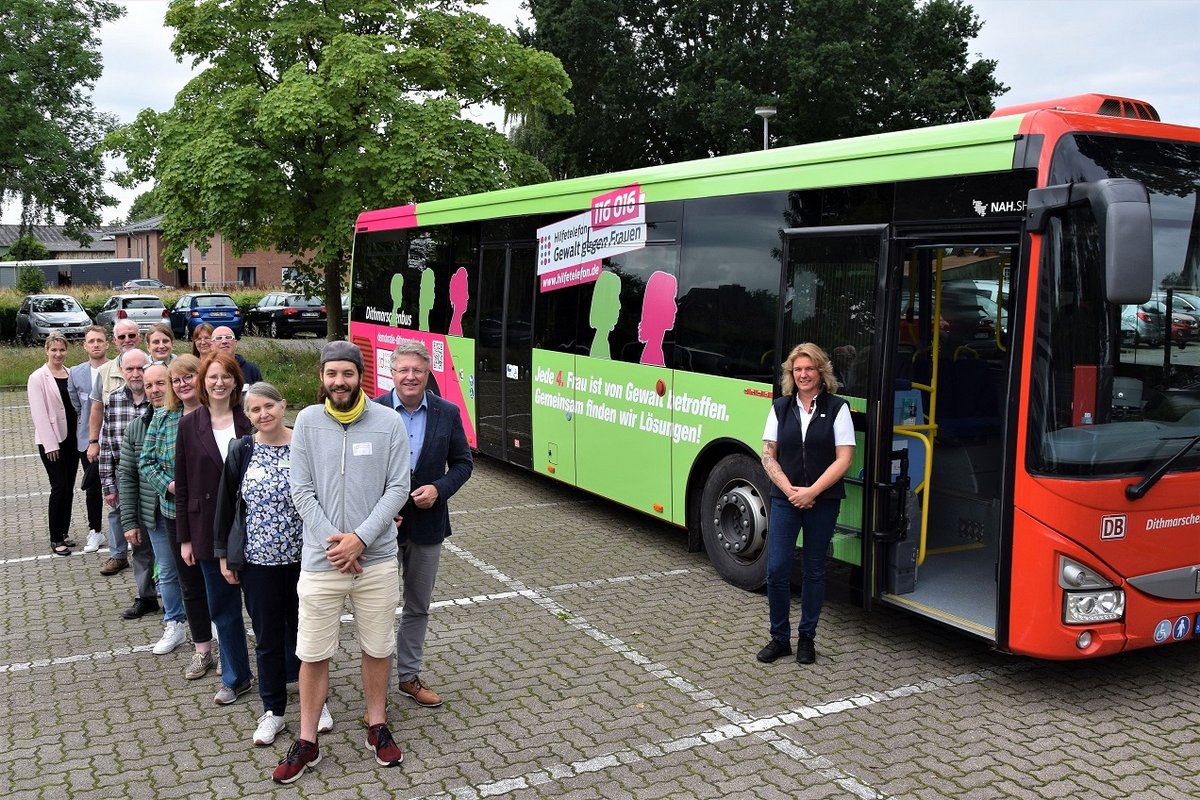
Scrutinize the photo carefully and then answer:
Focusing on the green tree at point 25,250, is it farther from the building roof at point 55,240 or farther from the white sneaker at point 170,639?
the white sneaker at point 170,639

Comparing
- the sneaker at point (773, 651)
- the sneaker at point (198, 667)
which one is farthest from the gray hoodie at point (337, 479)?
the sneaker at point (773, 651)

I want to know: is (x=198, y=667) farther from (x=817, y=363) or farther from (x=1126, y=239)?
(x=1126, y=239)

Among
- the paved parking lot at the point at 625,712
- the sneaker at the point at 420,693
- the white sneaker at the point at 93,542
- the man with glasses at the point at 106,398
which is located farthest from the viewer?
the white sneaker at the point at 93,542

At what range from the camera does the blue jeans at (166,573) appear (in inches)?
231

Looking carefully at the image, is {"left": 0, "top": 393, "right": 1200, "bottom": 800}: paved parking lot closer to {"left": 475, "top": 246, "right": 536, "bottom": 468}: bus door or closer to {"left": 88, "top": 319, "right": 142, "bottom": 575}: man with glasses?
{"left": 88, "top": 319, "right": 142, "bottom": 575}: man with glasses

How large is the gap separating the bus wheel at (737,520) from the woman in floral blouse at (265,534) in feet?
10.8

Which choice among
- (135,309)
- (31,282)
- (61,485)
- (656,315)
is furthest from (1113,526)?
(31,282)

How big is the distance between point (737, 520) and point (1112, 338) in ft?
9.74

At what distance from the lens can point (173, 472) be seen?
5578 millimetres

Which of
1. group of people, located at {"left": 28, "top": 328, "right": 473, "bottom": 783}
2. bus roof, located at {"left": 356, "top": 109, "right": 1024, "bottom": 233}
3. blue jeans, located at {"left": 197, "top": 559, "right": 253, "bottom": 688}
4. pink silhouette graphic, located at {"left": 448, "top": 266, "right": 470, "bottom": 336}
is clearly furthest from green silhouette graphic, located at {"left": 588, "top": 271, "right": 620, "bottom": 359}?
blue jeans, located at {"left": 197, "top": 559, "right": 253, "bottom": 688}

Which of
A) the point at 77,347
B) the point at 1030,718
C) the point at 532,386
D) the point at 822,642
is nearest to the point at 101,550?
the point at 532,386

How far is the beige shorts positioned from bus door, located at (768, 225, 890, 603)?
2.81 meters

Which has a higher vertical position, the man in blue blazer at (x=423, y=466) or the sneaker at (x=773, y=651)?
the man in blue blazer at (x=423, y=466)

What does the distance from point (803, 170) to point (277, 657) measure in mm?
4177
